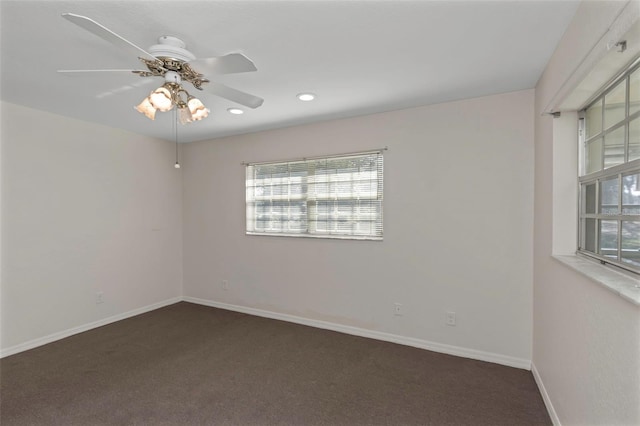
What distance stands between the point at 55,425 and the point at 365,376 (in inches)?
83.8

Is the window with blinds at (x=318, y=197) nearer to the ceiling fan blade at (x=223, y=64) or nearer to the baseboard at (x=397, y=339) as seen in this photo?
the baseboard at (x=397, y=339)

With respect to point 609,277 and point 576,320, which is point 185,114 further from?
point 576,320

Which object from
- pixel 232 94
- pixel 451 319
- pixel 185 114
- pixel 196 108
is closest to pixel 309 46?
pixel 232 94

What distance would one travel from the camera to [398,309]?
10.9 feet

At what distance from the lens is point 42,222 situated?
3.34 metres

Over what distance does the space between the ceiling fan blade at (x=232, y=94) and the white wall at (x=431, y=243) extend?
5.24ft

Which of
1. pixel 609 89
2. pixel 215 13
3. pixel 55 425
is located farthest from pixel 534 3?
pixel 55 425

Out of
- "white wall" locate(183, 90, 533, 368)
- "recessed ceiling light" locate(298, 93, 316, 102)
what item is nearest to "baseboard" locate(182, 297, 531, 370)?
"white wall" locate(183, 90, 533, 368)

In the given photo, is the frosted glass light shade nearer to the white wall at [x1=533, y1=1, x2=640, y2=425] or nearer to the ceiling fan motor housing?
the ceiling fan motor housing

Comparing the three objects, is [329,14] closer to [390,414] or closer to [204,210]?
[390,414]

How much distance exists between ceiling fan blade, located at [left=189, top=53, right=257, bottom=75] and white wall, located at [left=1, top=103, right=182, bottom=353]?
262 cm

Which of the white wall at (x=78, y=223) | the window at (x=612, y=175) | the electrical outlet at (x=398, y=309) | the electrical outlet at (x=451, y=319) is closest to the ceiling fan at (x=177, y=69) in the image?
the window at (x=612, y=175)

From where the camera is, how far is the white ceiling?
164 cm

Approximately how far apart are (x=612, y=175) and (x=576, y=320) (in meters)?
0.76
